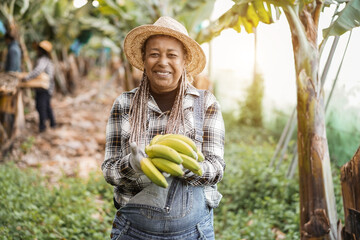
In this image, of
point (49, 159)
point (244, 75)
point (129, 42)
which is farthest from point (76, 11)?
point (129, 42)

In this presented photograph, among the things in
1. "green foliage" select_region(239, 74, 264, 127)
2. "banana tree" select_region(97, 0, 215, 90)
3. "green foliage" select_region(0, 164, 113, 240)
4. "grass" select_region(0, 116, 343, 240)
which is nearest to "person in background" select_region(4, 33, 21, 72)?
"banana tree" select_region(97, 0, 215, 90)

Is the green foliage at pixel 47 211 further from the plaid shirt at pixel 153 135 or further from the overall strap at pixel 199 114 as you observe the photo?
the overall strap at pixel 199 114

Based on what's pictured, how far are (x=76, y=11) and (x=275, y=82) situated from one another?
5291mm

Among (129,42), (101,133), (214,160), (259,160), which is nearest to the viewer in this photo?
(214,160)

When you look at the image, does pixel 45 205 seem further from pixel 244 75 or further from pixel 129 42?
pixel 244 75

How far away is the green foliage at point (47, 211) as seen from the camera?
288 cm

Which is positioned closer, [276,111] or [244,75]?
[276,111]

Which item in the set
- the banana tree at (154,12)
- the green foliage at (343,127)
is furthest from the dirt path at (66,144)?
the green foliage at (343,127)

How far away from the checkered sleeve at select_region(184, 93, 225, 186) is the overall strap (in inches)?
1.1

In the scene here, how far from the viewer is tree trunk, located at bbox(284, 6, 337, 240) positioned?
7.23 feet

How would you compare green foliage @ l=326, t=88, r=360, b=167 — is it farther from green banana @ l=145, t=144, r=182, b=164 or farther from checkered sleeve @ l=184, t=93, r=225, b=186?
green banana @ l=145, t=144, r=182, b=164

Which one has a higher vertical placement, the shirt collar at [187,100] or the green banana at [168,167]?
the shirt collar at [187,100]

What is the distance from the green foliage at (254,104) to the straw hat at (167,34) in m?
6.70

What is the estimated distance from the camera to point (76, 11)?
318 inches
